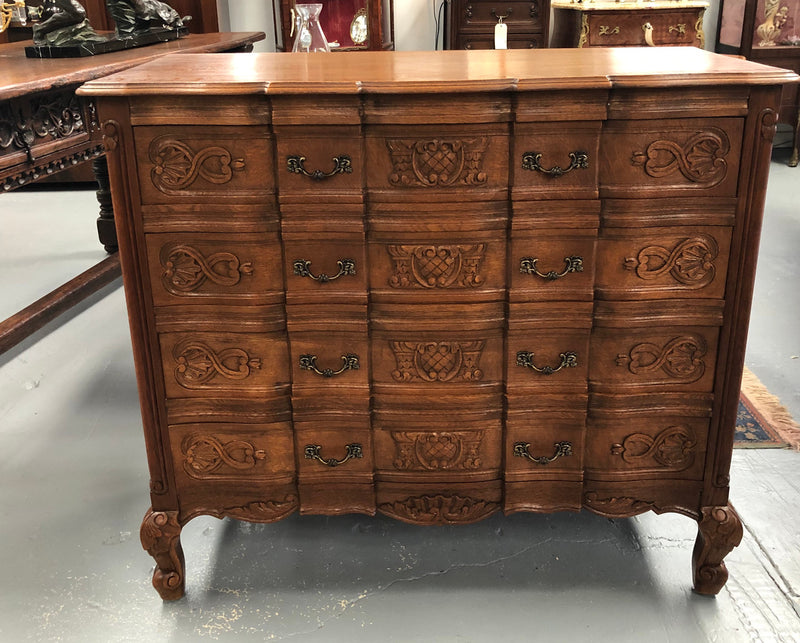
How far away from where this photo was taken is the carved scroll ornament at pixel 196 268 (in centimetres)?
169

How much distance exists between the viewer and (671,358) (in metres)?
1.78

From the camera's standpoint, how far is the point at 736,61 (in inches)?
68.6

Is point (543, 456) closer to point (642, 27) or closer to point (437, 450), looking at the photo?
point (437, 450)

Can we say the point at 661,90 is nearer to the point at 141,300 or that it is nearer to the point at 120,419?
the point at 141,300

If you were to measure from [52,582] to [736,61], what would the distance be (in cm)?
212

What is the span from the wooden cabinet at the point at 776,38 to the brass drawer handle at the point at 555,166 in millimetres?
5047

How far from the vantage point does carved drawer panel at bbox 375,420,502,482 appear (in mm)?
1853

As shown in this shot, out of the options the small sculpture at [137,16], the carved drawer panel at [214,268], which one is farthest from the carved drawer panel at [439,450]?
the small sculpture at [137,16]

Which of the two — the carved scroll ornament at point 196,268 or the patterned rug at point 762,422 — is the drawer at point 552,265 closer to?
the carved scroll ornament at point 196,268

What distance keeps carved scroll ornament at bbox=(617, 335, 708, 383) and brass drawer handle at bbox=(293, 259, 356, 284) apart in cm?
65

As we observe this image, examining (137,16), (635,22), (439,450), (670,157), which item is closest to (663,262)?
(670,157)

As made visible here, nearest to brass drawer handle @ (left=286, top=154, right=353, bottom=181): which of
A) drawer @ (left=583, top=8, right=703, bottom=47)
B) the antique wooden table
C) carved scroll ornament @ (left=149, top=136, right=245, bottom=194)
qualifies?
carved scroll ornament @ (left=149, top=136, right=245, bottom=194)

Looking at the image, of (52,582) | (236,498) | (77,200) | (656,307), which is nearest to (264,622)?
(236,498)

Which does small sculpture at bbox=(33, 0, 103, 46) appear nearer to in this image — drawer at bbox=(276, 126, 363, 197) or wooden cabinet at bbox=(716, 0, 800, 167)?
drawer at bbox=(276, 126, 363, 197)
